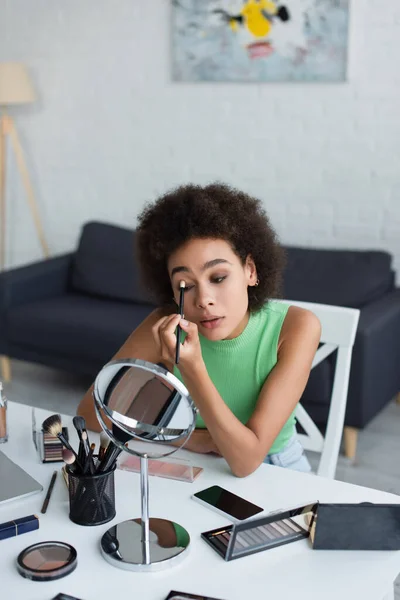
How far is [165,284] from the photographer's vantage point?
5.45ft

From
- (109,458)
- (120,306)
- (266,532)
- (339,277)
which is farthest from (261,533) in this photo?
(120,306)

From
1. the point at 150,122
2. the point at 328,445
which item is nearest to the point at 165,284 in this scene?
the point at 328,445

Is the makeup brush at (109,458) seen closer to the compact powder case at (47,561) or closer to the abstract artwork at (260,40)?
the compact powder case at (47,561)

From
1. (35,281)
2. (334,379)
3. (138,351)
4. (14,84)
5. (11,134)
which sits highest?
(14,84)

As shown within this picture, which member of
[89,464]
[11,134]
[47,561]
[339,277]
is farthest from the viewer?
[11,134]

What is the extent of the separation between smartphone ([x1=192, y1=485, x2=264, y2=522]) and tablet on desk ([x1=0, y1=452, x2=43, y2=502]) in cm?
26

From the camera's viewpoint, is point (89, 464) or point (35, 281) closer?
point (89, 464)

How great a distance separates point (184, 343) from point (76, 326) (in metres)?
2.18

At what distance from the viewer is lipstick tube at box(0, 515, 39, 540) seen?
116 centimetres

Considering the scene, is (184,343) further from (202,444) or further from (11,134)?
(11,134)

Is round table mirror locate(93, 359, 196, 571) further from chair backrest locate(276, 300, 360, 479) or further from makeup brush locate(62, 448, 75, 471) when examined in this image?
chair backrest locate(276, 300, 360, 479)

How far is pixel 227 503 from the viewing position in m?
1.26

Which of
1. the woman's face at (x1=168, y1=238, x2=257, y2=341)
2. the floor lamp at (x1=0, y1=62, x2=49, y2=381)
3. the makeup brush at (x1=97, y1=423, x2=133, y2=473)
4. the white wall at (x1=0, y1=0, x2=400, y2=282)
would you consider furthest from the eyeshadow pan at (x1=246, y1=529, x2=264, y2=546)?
the floor lamp at (x1=0, y1=62, x2=49, y2=381)

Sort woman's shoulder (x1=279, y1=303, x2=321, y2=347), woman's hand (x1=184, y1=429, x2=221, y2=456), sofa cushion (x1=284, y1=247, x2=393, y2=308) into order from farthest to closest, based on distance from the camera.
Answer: sofa cushion (x1=284, y1=247, x2=393, y2=308), woman's shoulder (x1=279, y1=303, x2=321, y2=347), woman's hand (x1=184, y1=429, x2=221, y2=456)
